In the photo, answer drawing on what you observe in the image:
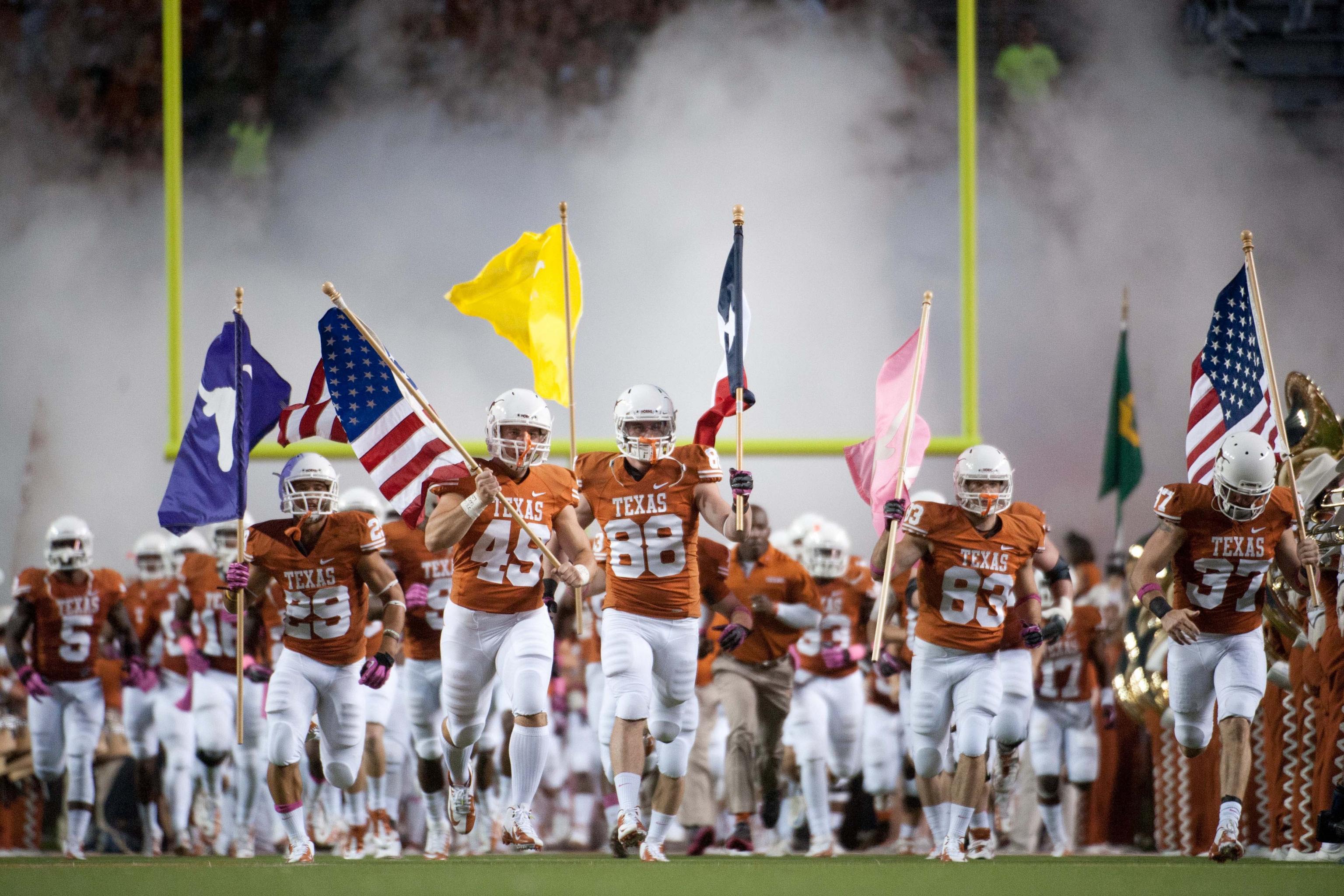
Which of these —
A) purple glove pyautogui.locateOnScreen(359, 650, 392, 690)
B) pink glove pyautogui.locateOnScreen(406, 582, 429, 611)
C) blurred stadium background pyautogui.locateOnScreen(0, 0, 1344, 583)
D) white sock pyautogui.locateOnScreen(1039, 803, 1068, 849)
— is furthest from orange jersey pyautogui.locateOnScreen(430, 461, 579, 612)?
blurred stadium background pyautogui.locateOnScreen(0, 0, 1344, 583)

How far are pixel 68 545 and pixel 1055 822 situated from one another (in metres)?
6.23

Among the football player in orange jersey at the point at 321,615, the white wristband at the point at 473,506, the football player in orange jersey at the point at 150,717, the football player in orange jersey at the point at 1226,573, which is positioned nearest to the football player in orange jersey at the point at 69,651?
the football player in orange jersey at the point at 150,717

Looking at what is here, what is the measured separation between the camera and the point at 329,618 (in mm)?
7973

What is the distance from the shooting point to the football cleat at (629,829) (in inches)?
280

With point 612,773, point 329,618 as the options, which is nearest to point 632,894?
point 612,773

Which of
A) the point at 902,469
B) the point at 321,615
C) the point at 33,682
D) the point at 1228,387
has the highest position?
the point at 1228,387

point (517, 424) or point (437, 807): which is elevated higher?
point (517, 424)

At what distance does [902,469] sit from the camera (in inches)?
328

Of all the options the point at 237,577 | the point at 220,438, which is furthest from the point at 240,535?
the point at 220,438

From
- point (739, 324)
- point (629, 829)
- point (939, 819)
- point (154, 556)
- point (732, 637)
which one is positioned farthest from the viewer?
point (154, 556)

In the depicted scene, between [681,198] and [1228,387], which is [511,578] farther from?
[681,198]

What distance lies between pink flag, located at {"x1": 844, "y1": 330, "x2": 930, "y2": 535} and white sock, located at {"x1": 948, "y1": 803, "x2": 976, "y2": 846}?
4.74 feet

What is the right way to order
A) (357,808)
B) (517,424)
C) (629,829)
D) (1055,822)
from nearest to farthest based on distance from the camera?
(629,829), (517,424), (357,808), (1055,822)

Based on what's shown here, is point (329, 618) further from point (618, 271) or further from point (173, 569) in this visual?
point (618, 271)
